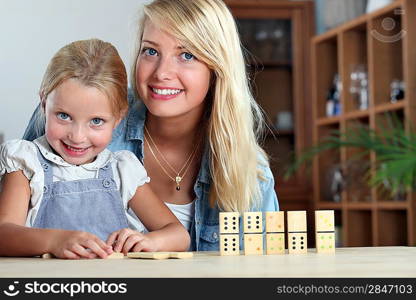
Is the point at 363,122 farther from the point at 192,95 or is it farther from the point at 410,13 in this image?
the point at 192,95

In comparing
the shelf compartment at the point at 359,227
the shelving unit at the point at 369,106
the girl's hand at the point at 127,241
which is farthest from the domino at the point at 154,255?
the shelf compartment at the point at 359,227

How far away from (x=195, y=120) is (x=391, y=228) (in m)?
2.93

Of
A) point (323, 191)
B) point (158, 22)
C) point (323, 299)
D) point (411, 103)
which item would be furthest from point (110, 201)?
point (323, 191)

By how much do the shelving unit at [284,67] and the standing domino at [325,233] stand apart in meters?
4.22

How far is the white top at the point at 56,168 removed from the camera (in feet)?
5.37

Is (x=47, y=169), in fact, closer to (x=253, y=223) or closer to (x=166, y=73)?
(x=166, y=73)

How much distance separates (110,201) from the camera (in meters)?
1.73

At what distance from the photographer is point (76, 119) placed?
1.61m

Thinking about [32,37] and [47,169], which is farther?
[32,37]

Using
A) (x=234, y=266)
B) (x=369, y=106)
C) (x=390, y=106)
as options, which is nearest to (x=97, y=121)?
(x=234, y=266)

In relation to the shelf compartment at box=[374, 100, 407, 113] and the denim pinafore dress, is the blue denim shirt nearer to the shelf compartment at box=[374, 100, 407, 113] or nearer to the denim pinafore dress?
the denim pinafore dress

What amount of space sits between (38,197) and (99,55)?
0.34 meters

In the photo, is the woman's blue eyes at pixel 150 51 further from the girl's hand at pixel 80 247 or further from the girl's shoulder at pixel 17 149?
the girl's hand at pixel 80 247

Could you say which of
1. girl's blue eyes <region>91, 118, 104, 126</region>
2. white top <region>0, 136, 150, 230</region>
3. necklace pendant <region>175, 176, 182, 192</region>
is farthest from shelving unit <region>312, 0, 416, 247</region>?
girl's blue eyes <region>91, 118, 104, 126</region>
